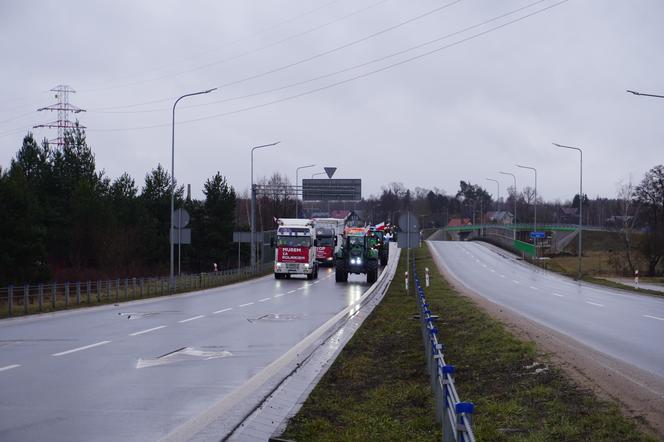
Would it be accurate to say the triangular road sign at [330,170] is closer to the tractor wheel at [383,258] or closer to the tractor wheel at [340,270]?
the tractor wheel at [383,258]

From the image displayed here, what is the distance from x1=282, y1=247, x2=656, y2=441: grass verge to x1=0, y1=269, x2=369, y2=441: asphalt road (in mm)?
1574

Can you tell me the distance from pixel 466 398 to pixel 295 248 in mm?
41252

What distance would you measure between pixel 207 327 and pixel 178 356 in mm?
5870

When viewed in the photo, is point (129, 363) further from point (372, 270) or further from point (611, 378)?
point (372, 270)

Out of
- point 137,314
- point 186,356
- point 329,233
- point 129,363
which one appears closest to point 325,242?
point 329,233

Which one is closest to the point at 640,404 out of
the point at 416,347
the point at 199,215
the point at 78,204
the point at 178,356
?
the point at 416,347

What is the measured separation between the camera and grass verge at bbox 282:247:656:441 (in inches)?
305

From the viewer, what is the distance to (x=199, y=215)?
9506 cm

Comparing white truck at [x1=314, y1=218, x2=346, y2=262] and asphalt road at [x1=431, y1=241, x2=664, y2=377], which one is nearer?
asphalt road at [x1=431, y1=241, x2=664, y2=377]

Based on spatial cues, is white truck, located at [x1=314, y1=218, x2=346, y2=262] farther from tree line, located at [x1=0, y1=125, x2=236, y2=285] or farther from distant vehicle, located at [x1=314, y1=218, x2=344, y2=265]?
tree line, located at [x1=0, y1=125, x2=236, y2=285]

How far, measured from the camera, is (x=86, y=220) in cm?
7056

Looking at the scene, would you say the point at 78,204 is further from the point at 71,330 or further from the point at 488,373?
the point at 488,373

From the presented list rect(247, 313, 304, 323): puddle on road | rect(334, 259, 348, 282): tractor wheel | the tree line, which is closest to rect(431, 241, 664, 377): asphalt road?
rect(247, 313, 304, 323): puddle on road

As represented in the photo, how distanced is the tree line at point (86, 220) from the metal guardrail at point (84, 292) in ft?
54.2
